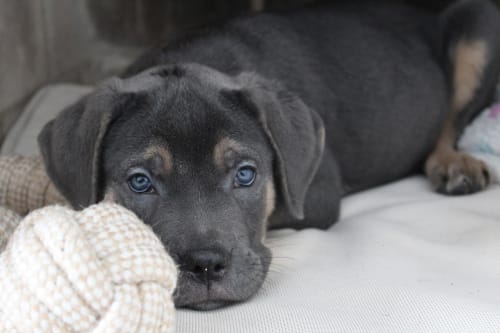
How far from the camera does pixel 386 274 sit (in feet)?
11.1

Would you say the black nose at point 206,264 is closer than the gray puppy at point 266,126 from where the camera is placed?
Yes

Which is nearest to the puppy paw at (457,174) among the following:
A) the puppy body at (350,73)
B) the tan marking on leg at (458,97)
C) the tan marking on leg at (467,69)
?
the tan marking on leg at (458,97)

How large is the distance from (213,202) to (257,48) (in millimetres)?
1789

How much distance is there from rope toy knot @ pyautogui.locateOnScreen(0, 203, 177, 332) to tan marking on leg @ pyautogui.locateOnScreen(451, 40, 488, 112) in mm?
4087

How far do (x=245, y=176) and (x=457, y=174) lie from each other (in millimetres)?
2106

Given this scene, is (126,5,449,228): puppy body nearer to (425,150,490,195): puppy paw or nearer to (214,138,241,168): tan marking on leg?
(425,150,490,195): puppy paw

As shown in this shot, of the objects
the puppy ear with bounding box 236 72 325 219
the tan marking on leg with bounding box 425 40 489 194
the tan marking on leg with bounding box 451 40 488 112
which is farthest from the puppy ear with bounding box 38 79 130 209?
the tan marking on leg with bounding box 451 40 488 112

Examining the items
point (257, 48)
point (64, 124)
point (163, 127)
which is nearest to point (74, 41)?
point (257, 48)

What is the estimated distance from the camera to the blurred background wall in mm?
5793

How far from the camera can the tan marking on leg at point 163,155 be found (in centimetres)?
325

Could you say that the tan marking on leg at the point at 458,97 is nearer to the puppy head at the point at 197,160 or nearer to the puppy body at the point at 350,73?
the puppy body at the point at 350,73

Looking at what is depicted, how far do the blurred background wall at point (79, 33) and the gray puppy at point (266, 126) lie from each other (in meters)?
1.32

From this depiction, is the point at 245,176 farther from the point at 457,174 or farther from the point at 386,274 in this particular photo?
the point at 457,174

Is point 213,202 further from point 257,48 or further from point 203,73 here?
point 257,48
